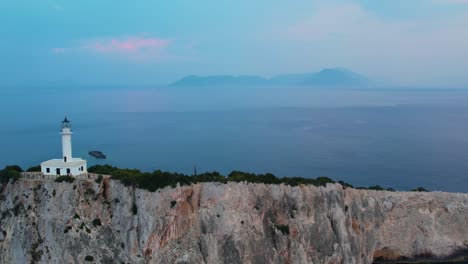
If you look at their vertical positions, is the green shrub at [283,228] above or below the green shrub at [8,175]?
below

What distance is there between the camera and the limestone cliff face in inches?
1044

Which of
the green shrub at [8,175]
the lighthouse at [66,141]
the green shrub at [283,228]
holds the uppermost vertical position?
the lighthouse at [66,141]

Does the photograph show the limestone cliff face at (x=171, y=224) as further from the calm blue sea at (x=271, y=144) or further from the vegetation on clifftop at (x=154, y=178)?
the calm blue sea at (x=271, y=144)

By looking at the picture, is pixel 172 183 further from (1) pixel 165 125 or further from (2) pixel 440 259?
(1) pixel 165 125

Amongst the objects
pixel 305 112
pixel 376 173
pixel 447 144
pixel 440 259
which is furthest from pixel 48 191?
pixel 305 112

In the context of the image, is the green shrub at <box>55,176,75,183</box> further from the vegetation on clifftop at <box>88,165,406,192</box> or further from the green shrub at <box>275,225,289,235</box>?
the green shrub at <box>275,225,289,235</box>

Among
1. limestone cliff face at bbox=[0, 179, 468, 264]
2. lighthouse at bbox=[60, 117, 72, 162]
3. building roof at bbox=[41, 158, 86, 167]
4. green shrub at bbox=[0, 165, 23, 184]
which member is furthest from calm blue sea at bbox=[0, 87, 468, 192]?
green shrub at bbox=[0, 165, 23, 184]

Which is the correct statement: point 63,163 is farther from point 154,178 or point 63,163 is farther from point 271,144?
point 271,144

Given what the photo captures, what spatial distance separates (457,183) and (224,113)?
3580 inches

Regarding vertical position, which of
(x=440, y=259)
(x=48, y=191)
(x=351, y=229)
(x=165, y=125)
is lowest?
(x=440, y=259)

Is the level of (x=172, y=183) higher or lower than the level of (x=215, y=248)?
higher

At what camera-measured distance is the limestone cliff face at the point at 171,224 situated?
2652 cm

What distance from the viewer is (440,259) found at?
116 ft

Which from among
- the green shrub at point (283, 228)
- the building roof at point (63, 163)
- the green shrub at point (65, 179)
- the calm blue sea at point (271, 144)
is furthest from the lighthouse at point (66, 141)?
the calm blue sea at point (271, 144)
